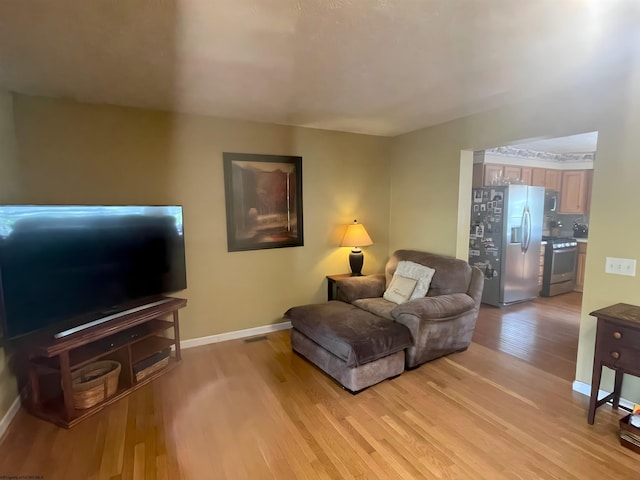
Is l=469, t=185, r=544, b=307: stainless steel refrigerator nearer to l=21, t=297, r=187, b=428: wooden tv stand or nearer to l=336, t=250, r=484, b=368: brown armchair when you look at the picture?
l=336, t=250, r=484, b=368: brown armchair

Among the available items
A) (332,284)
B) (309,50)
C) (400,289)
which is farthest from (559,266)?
(309,50)

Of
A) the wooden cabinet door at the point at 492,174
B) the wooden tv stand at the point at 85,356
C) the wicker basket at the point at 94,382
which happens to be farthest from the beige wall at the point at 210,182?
the wooden cabinet door at the point at 492,174

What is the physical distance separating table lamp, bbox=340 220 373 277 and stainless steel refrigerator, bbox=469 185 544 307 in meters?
2.03

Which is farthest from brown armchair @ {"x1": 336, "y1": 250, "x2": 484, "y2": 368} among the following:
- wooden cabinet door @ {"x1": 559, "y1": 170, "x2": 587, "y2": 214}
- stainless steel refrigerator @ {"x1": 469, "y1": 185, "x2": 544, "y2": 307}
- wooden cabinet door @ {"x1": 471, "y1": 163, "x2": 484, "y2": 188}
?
wooden cabinet door @ {"x1": 559, "y1": 170, "x2": 587, "y2": 214}

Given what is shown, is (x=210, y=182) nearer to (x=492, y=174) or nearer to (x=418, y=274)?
(x=418, y=274)

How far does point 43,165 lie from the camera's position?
270cm

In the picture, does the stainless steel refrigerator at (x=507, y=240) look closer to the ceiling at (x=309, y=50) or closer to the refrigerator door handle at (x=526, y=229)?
the refrigerator door handle at (x=526, y=229)

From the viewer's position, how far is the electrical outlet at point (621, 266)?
2.28 meters

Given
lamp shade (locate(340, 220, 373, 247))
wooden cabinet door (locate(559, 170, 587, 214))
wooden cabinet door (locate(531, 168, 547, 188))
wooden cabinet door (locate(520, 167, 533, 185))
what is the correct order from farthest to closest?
wooden cabinet door (locate(559, 170, 587, 214)) < wooden cabinet door (locate(531, 168, 547, 188)) < wooden cabinet door (locate(520, 167, 533, 185)) < lamp shade (locate(340, 220, 373, 247))

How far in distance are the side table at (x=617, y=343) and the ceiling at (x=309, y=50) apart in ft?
5.40

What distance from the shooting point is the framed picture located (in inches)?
138

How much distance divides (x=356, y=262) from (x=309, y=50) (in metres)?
2.60

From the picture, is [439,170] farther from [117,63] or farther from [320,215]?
[117,63]

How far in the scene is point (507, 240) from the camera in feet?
15.3
